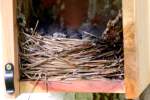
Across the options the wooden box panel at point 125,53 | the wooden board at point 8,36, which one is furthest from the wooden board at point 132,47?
the wooden board at point 8,36

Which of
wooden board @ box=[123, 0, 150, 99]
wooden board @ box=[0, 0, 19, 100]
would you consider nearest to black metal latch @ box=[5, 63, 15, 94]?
wooden board @ box=[0, 0, 19, 100]

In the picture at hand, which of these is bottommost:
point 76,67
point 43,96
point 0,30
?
point 43,96

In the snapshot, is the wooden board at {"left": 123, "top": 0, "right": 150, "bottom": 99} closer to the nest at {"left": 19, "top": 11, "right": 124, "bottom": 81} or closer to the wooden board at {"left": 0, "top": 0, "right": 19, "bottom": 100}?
the nest at {"left": 19, "top": 11, "right": 124, "bottom": 81}

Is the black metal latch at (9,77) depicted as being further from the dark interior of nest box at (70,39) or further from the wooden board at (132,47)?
the wooden board at (132,47)

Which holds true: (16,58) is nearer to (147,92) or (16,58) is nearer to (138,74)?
(138,74)

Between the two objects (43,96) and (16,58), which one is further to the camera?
(43,96)

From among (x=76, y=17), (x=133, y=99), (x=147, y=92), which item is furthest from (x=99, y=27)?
(x=147, y=92)
